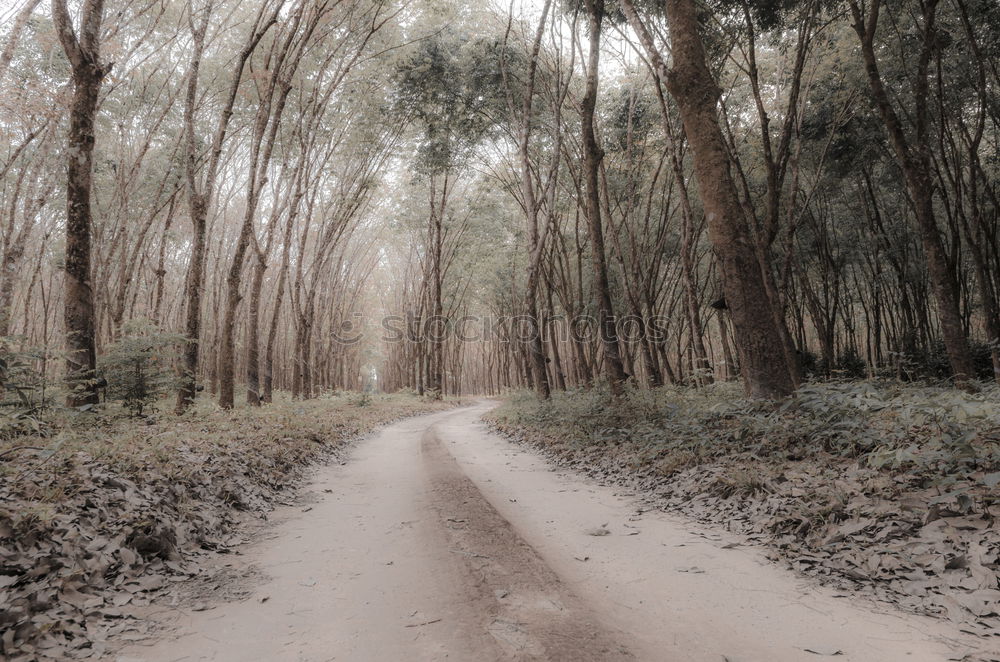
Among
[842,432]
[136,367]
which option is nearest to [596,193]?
[842,432]

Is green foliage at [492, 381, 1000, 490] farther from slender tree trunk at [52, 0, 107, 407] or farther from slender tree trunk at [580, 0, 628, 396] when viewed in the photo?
slender tree trunk at [52, 0, 107, 407]

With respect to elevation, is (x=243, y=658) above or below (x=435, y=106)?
below

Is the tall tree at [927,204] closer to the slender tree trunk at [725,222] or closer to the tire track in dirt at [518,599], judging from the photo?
the slender tree trunk at [725,222]

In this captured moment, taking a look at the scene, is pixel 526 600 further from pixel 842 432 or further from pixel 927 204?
pixel 927 204

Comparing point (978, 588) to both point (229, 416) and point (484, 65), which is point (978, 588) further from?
point (484, 65)

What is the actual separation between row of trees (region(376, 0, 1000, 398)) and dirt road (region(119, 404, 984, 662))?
3.49 m

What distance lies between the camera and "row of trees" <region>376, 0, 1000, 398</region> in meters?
7.16

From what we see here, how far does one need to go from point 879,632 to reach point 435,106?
1577 cm

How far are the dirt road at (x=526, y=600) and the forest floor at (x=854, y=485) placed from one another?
0.29 m

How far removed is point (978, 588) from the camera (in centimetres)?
238

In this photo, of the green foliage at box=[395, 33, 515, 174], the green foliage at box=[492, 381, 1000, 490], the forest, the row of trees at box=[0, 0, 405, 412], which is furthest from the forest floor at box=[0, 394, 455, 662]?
the green foliage at box=[395, 33, 515, 174]

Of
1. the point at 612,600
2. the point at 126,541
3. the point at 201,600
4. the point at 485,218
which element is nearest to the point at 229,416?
the point at 126,541

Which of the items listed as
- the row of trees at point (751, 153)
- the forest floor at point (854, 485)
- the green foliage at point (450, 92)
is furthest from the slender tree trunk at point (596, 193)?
the green foliage at point (450, 92)

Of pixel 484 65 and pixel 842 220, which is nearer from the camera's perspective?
pixel 484 65
